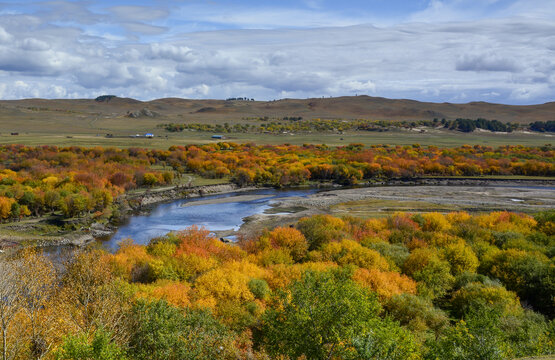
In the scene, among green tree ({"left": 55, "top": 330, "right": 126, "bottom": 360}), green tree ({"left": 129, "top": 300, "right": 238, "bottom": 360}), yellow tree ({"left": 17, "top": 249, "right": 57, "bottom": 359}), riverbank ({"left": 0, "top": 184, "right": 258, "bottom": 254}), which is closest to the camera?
green tree ({"left": 55, "top": 330, "right": 126, "bottom": 360})

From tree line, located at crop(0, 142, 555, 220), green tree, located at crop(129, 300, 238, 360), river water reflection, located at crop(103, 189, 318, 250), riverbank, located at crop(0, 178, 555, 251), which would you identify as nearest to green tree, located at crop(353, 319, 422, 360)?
green tree, located at crop(129, 300, 238, 360)

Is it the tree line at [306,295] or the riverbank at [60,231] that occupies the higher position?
the tree line at [306,295]

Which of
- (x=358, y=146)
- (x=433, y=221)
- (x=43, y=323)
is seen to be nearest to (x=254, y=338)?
(x=43, y=323)

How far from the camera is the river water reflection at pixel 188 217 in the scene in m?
56.3

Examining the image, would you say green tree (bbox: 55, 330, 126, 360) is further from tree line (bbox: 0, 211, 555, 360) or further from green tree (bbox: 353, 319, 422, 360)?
green tree (bbox: 353, 319, 422, 360)

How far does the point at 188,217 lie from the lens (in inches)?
2598

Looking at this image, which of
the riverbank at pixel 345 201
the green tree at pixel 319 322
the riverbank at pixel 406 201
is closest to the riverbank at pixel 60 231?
the riverbank at pixel 345 201

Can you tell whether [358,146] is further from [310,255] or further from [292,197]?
[310,255]

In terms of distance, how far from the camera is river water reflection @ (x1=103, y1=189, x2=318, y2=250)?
56.3m

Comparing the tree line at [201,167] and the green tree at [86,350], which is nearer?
the green tree at [86,350]

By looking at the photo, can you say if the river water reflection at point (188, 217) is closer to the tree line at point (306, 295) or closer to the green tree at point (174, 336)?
the tree line at point (306, 295)

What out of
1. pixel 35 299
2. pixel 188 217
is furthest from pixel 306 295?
pixel 188 217

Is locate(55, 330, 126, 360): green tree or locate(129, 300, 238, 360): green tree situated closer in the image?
locate(55, 330, 126, 360): green tree

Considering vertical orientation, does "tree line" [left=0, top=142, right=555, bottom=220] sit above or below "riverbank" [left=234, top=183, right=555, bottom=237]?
above
